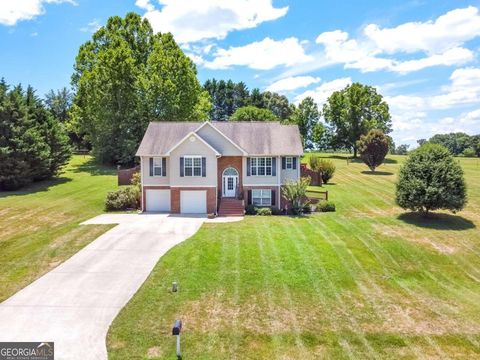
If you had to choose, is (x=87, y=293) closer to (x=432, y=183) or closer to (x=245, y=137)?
(x=245, y=137)

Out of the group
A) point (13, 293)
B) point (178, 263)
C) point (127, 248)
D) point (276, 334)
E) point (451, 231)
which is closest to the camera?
point (276, 334)

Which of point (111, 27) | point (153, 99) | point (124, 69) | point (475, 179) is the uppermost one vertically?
point (111, 27)

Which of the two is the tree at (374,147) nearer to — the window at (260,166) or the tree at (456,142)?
the window at (260,166)

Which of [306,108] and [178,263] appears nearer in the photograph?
[178,263]

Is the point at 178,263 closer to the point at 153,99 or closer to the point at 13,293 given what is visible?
the point at 13,293

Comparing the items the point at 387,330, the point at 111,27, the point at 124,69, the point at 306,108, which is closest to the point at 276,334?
the point at 387,330

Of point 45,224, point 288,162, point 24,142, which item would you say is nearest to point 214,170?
point 288,162

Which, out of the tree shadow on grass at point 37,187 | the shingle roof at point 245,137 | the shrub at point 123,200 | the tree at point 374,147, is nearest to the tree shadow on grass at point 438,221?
the shingle roof at point 245,137
